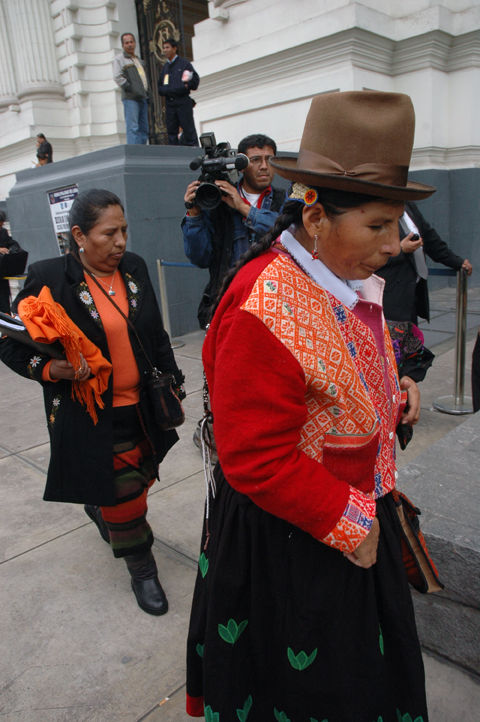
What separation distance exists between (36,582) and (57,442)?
825 mm

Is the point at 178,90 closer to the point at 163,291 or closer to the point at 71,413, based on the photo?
the point at 163,291

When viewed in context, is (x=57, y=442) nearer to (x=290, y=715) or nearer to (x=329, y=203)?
(x=290, y=715)

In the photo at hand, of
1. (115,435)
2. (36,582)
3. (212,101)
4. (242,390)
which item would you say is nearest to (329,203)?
(242,390)

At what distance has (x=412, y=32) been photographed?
823cm

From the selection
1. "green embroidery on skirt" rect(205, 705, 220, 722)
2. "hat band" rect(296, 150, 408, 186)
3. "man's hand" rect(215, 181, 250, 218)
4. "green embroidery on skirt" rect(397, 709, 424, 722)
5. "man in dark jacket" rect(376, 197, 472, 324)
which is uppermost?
"man's hand" rect(215, 181, 250, 218)

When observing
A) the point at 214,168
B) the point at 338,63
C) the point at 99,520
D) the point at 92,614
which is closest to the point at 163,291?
the point at 214,168

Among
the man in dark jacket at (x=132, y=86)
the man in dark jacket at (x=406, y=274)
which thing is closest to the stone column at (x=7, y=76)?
the man in dark jacket at (x=132, y=86)

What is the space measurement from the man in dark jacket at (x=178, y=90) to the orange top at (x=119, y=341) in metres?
6.81

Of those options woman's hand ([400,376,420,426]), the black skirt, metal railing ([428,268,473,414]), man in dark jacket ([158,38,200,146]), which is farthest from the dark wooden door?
the black skirt

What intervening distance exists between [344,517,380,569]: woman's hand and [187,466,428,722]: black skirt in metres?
0.07

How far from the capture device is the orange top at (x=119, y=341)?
242 cm

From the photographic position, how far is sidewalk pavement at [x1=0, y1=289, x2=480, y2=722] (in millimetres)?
2037

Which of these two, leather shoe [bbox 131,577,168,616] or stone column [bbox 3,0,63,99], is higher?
stone column [bbox 3,0,63,99]

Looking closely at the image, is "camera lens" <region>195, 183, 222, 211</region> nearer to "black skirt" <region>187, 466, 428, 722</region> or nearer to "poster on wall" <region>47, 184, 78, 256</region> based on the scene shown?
"black skirt" <region>187, 466, 428, 722</region>
